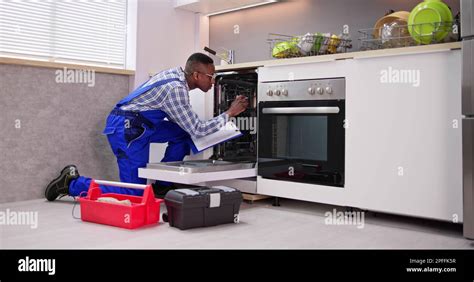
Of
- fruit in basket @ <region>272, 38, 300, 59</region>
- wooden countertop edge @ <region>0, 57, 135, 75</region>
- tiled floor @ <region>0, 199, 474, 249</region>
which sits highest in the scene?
fruit in basket @ <region>272, 38, 300, 59</region>

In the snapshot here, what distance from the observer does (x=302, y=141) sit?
286 cm

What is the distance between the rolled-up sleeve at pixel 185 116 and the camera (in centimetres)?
292

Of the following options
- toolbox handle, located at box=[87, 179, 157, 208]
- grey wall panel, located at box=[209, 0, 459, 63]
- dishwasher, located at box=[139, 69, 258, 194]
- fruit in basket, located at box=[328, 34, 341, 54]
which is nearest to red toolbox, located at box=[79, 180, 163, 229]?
toolbox handle, located at box=[87, 179, 157, 208]

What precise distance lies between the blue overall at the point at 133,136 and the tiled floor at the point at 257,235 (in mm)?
417

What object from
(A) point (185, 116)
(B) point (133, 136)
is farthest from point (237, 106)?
(B) point (133, 136)

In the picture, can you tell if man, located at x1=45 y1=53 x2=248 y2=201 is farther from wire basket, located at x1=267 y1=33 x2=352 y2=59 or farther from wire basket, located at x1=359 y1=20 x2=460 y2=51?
wire basket, located at x1=359 y1=20 x2=460 y2=51

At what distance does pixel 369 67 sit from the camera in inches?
99.6

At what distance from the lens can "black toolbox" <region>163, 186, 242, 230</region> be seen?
7.57 ft

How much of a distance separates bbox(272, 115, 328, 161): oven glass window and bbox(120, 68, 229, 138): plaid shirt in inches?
14.3

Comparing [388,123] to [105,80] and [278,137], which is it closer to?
[278,137]

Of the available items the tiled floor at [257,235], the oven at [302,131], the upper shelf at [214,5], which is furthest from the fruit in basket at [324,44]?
the tiled floor at [257,235]
